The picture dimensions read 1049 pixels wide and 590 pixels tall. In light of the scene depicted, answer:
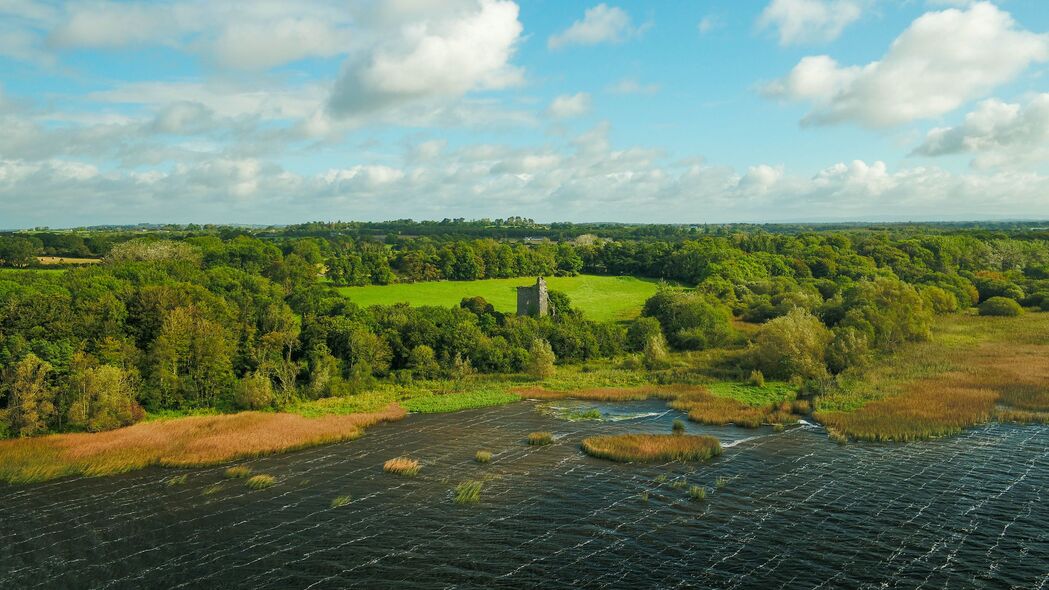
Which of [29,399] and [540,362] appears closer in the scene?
[29,399]

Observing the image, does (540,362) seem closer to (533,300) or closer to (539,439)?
(533,300)

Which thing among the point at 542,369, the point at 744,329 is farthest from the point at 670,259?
the point at 542,369

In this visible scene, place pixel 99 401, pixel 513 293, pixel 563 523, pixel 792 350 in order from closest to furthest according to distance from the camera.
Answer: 1. pixel 563 523
2. pixel 99 401
3. pixel 792 350
4. pixel 513 293

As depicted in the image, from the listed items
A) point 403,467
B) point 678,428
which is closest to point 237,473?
point 403,467

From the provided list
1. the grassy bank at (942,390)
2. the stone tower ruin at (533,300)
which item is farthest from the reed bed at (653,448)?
the stone tower ruin at (533,300)

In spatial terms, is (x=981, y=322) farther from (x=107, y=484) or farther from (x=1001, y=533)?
(x=107, y=484)

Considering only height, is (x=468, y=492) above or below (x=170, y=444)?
below

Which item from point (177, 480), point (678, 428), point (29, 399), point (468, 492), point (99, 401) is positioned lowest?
point (678, 428)
